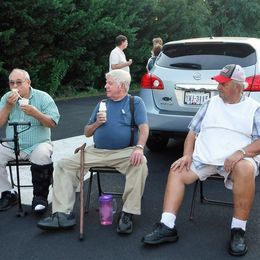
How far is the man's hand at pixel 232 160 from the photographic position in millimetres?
3766

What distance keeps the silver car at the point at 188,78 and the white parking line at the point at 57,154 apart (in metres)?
1.25

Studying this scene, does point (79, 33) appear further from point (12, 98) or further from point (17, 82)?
point (12, 98)

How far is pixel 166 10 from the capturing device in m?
20.2

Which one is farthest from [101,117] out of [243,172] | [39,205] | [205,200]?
[205,200]

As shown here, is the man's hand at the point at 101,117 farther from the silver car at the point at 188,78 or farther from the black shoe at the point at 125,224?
the silver car at the point at 188,78

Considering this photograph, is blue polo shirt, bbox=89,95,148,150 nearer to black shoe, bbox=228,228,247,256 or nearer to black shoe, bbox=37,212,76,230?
black shoe, bbox=37,212,76,230

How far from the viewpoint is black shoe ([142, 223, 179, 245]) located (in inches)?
147

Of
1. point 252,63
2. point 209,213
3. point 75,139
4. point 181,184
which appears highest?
point 252,63

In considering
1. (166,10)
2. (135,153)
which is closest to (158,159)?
(135,153)

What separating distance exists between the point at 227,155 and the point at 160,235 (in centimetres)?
85

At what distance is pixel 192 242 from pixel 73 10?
443 inches

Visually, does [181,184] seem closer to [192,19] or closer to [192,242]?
[192,242]

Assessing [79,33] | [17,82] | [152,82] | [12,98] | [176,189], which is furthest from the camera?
[79,33]

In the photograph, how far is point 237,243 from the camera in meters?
3.64
